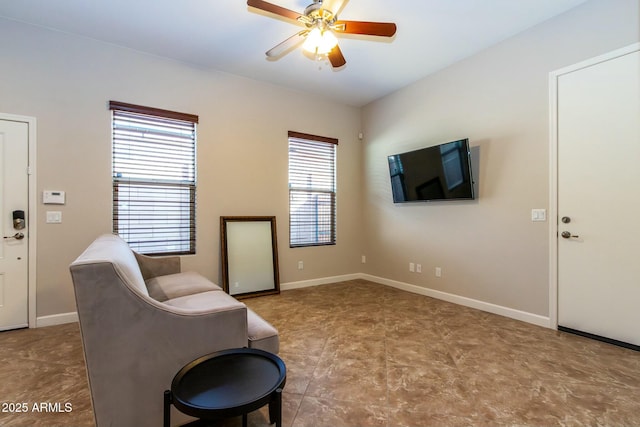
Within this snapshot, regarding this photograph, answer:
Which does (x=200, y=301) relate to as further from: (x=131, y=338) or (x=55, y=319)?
(x=55, y=319)

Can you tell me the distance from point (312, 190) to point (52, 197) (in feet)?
10.2

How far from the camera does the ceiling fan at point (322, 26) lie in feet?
7.18

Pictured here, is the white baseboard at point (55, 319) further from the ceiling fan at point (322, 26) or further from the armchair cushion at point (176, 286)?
the ceiling fan at point (322, 26)

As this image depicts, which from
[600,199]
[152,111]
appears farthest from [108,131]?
[600,199]

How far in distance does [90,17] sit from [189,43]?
0.87 meters

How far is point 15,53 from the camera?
2904 millimetres

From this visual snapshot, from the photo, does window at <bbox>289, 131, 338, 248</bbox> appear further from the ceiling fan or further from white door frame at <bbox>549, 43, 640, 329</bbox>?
white door frame at <bbox>549, 43, 640, 329</bbox>

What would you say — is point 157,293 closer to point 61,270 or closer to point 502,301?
point 61,270

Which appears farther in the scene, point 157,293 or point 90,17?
point 90,17

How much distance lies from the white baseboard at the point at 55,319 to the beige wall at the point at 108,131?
0.16 feet

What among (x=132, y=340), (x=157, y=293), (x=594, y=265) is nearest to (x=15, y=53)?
(x=157, y=293)

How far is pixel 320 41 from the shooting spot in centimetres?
250

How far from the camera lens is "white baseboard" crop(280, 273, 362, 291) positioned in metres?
4.42

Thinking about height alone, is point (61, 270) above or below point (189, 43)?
below
